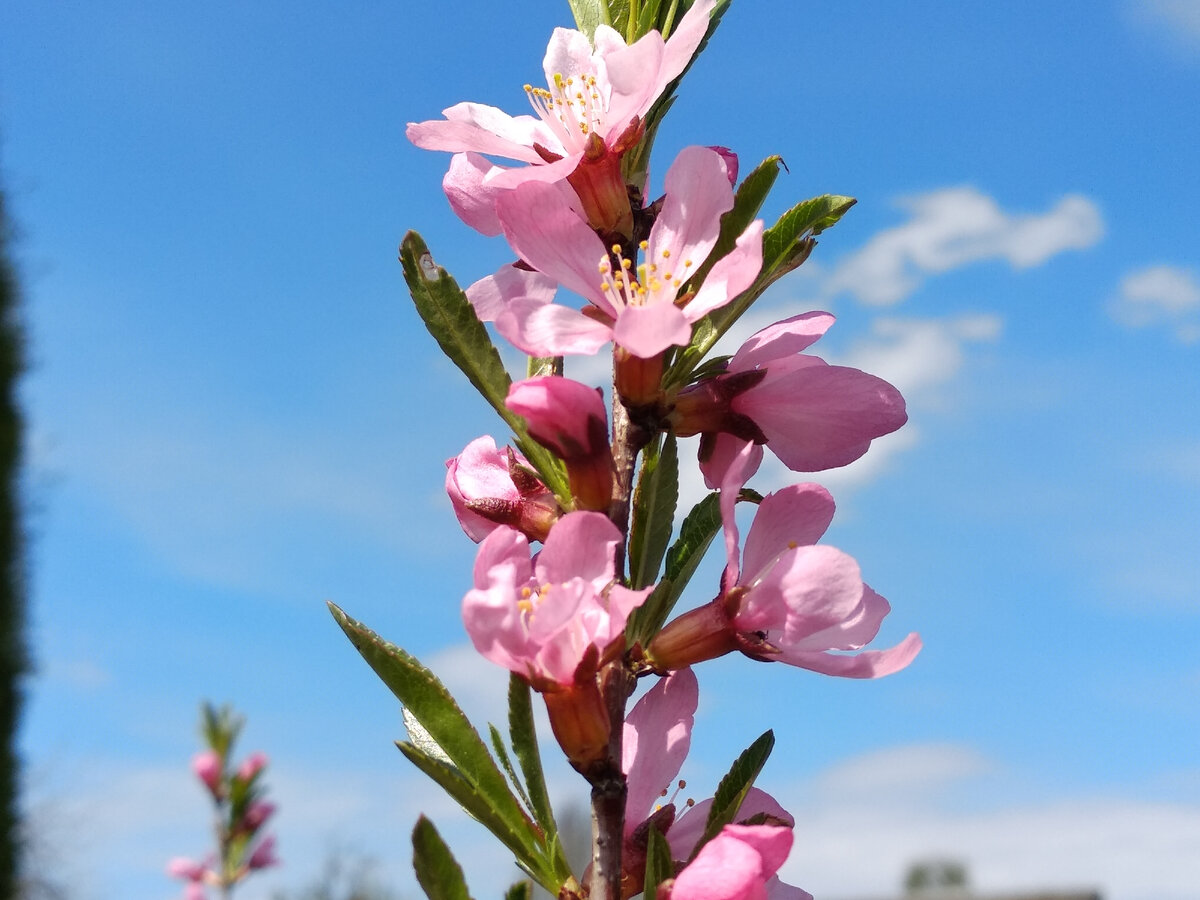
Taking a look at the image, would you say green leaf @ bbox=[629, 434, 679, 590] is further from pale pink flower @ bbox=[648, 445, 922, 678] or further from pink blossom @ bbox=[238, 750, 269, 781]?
pink blossom @ bbox=[238, 750, 269, 781]

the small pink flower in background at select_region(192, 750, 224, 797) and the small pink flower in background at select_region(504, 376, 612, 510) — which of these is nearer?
the small pink flower in background at select_region(504, 376, 612, 510)

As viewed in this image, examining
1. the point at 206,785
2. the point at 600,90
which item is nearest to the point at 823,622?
the point at 600,90

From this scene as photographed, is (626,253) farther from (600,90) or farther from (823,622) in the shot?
(823,622)

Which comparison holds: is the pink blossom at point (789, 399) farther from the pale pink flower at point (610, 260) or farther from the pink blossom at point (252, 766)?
the pink blossom at point (252, 766)

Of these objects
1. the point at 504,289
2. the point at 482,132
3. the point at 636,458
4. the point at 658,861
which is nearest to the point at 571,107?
the point at 482,132

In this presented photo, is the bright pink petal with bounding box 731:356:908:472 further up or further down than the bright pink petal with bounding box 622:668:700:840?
further up

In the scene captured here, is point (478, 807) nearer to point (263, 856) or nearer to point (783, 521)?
point (783, 521)

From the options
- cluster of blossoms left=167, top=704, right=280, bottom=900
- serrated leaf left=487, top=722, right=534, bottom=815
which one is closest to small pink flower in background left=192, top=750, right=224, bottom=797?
cluster of blossoms left=167, top=704, right=280, bottom=900
